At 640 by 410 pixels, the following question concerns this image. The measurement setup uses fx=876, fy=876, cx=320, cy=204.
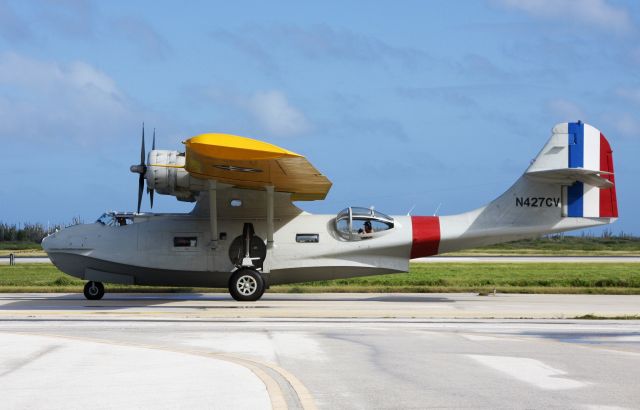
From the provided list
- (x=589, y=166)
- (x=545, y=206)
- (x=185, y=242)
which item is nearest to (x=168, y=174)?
(x=185, y=242)

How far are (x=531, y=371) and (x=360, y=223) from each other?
45.2 ft

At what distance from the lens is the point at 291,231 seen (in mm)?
23781

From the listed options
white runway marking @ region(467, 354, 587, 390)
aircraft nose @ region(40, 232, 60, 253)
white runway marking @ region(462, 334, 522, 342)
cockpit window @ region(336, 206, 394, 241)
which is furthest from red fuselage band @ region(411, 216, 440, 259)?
white runway marking @ region(467, 354, 587, 390)

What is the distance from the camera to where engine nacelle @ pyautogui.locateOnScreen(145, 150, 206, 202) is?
23.1 m

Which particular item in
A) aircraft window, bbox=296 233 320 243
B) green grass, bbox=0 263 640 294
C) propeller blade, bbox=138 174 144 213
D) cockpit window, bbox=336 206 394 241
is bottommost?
green grass, bbox=0 263 640 294

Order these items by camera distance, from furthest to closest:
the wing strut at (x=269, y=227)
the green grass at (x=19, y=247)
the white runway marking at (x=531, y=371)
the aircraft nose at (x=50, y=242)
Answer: the green grass at (x=19, y=247), the aircraft nose at (x=50, y=242), the wing strut at (x=269, y=227), the white runway marking at (x=531, y=371)

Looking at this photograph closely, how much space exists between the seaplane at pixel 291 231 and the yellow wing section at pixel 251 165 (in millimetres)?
665

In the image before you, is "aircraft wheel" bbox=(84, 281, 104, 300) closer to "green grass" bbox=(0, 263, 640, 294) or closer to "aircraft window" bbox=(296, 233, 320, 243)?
"green grass" bbox=(0, 263, 640, 294)

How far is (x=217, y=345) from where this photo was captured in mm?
13008

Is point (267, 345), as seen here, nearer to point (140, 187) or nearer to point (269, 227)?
point (269, 227)

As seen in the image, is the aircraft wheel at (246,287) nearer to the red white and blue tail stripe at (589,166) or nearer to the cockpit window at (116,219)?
the cockpit window at (116,219)

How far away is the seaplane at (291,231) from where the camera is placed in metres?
23.5

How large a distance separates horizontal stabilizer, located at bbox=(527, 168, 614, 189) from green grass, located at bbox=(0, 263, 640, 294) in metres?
5.10

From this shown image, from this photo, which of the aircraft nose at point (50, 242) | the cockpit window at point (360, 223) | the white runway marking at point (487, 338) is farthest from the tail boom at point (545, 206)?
the aircraft nose at point (50, 242)
